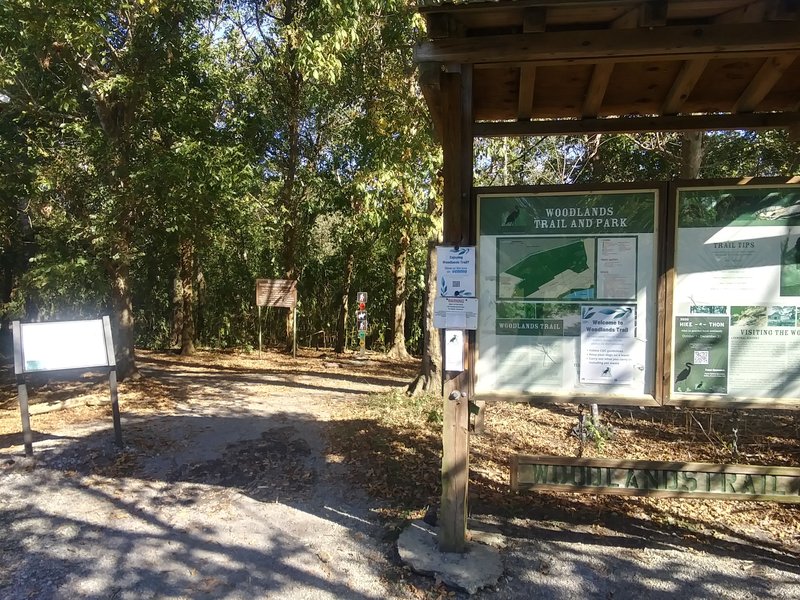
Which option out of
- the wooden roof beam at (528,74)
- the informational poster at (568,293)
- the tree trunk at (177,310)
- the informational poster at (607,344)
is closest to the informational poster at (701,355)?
the informational poster at (568,293)

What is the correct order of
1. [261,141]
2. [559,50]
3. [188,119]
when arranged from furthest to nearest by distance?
1. [261,141]
2. [188,119]
3. [559,50]

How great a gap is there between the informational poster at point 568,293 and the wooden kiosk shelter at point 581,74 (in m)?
0.21

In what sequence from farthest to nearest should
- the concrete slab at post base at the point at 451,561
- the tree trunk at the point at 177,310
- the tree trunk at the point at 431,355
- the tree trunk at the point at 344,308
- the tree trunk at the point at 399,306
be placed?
the tree trunk at the point at 344,308
the tree trunk at the point at 177,310
the tree trunk at the point at 399,306
the tree trunk at the point at 431,355
the concrete slab at post base at the point at 451,561

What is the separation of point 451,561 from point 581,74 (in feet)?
11.0

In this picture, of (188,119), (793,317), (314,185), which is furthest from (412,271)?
(793,317)

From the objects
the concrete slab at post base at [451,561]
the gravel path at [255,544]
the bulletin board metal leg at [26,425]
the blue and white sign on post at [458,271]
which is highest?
the blue and white sign on post at [458,271]

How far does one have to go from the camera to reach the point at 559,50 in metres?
3.19

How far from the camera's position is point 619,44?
10.3ft

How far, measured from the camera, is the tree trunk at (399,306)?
49.9ft

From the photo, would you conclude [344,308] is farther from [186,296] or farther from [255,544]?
[255,544]

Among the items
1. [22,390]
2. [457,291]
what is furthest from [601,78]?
[22,390]

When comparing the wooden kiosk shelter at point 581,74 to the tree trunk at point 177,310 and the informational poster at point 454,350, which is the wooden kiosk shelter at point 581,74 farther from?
the tree trunk at point 177,310

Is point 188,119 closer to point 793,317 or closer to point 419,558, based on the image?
point 419,558

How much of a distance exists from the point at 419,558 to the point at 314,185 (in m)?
11.6
